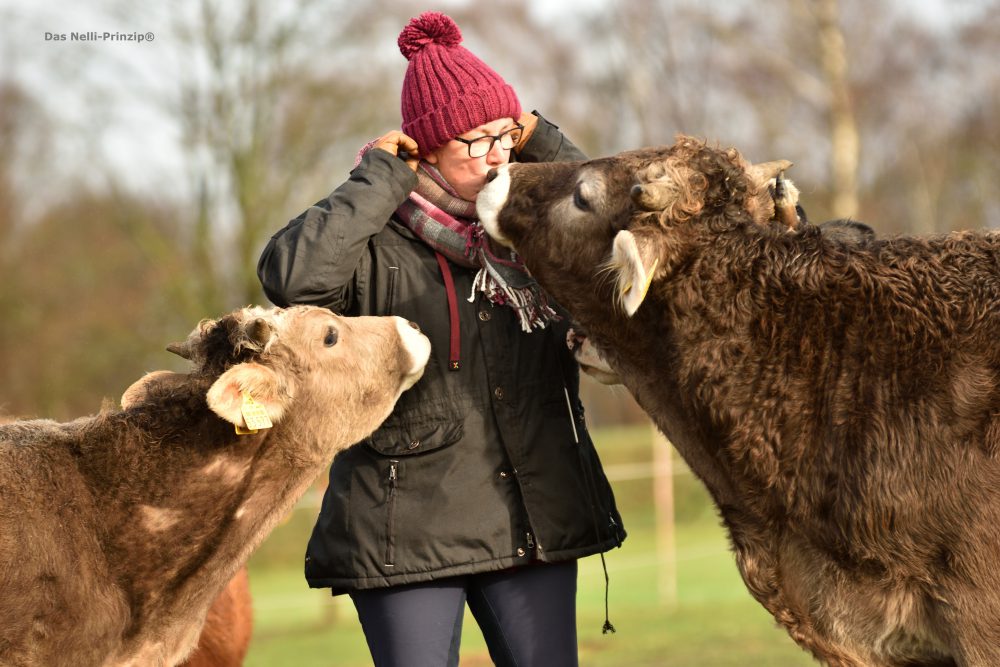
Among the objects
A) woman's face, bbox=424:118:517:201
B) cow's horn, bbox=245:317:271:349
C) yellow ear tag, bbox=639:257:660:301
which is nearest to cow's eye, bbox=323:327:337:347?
cow's horn, bbox=245:317:271:349

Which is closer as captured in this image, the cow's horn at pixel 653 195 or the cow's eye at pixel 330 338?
the cow's horn at pixel 653 195

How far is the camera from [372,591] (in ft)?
14.8

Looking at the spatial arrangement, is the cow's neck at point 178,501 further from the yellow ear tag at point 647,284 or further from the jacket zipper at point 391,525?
the yellow ear tag at point 647,284

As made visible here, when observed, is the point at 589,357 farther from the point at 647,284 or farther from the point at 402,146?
the point at 402,146

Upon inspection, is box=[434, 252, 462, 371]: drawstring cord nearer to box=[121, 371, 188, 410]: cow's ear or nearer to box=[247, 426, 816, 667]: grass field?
box=[121, 371, 188, 410]: cow's ear

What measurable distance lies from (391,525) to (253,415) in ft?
2.21

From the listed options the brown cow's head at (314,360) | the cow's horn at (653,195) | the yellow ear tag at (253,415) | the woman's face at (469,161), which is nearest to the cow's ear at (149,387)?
the brown cow's head at (314,360)

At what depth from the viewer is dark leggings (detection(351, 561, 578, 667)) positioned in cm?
443

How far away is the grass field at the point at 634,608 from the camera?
1062 cm

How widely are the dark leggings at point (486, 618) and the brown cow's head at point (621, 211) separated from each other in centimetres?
110

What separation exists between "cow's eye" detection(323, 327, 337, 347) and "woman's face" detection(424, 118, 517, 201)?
0.79 meters

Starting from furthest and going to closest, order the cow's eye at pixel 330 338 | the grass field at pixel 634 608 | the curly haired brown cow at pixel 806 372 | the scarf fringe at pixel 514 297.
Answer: the grass field at pixel 634 608
the cow's eye at pixel 330 338
the scarf fringe at pixel 514 297
the curly haired brown cow at pixel 806 372

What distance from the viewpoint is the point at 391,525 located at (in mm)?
4461

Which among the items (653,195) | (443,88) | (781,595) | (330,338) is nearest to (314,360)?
(330,338)
